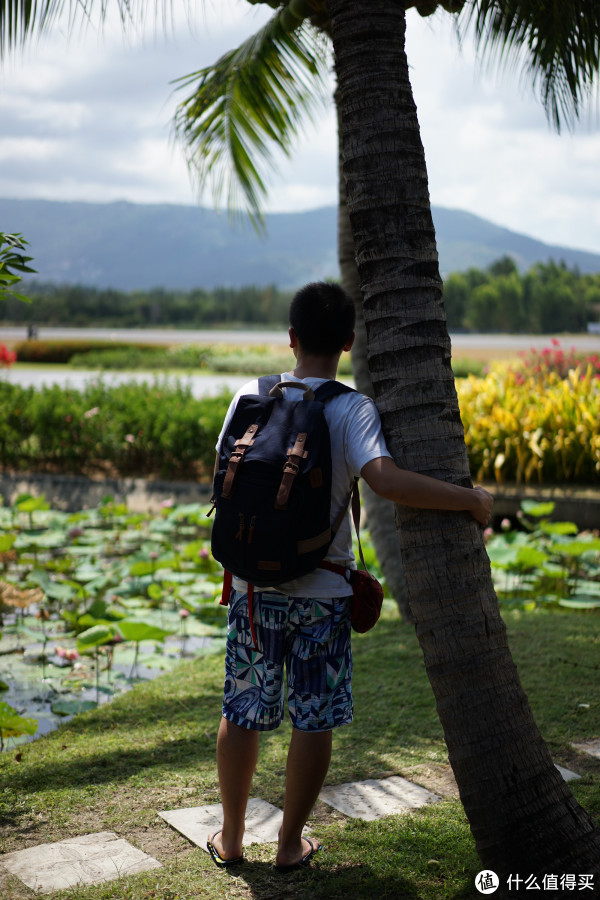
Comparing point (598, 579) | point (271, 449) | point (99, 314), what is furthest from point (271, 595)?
point (99, 314)

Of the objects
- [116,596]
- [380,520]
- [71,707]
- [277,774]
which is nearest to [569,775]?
[277,774]

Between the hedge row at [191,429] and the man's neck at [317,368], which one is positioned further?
the hedge row at [191,429]

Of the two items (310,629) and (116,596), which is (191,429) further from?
(310,629)

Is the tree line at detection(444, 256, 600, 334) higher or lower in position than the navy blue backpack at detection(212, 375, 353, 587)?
higher

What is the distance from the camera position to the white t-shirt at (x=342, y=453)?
7.19ft

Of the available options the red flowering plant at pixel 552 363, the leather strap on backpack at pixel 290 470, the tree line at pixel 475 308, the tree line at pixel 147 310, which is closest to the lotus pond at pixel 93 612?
the leather strap on backpack at pixel 290 470

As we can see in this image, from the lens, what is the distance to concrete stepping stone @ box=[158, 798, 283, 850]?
2.61 metres

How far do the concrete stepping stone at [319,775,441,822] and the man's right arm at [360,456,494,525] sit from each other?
4.12ft

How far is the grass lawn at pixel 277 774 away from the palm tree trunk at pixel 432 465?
12.9 inches

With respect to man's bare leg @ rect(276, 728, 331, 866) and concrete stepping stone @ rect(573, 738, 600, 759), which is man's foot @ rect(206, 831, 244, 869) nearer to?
man's bare leg @ rect(276, 728, 331, 866)

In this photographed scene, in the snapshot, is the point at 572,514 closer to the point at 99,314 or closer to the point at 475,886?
the point at 475,886

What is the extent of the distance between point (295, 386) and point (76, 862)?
156 centimetres

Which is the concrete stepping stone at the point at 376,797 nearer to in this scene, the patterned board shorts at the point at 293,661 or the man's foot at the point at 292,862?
the man's foot at the point at 292,862

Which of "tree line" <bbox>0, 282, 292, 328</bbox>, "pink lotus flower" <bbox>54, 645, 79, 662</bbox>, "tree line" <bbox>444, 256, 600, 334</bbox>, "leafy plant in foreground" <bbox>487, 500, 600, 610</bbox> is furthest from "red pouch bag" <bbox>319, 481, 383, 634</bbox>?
"tree line" <bbox>444, 256, 600, 334</bbox>
